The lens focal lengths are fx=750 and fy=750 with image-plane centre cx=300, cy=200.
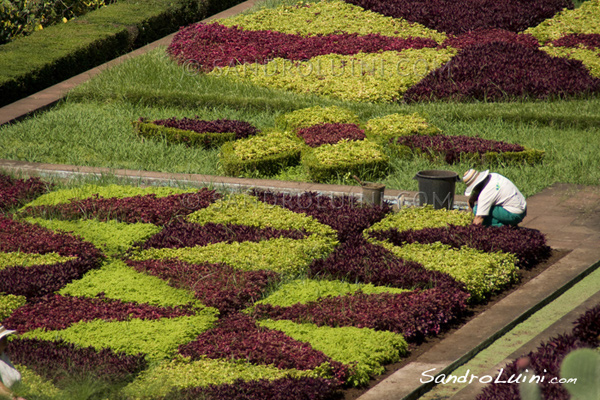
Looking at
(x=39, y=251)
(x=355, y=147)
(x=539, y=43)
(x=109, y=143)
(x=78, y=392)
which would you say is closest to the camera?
(x=78, y=392)

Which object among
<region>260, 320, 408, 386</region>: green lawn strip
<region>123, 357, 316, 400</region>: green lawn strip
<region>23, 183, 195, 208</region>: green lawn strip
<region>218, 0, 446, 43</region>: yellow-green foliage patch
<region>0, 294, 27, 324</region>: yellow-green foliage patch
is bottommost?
<region>260, 320, 408, 386</region>: green lawn strip

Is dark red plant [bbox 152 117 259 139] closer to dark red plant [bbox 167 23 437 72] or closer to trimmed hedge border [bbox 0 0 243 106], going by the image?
dark red plant [bbox 167 23 437 72]

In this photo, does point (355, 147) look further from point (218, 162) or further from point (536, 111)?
point (536, 111)

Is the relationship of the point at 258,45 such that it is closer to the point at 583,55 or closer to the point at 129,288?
the point at 583,55

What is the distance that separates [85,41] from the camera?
15117 millimetres

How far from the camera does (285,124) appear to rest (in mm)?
11148

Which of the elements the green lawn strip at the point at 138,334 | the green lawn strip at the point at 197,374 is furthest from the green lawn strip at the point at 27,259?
the green lawn strip at the point at 197,374

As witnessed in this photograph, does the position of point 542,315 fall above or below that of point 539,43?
below

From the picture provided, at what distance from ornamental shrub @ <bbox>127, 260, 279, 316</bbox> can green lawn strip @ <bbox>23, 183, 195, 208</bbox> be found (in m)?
1.74

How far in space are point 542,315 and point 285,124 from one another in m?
6.02

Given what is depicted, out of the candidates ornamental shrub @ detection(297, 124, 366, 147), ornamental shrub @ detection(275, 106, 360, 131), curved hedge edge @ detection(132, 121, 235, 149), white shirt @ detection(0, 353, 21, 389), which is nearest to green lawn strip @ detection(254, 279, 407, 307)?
white shirt @ detection(0, 353, 21, 389)

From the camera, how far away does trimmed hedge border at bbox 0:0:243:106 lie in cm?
1359

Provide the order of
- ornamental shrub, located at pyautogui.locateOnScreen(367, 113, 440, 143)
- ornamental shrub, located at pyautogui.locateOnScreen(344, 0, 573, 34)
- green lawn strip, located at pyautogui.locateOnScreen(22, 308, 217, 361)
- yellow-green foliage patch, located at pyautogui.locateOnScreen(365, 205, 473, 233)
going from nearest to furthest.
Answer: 1. green lawn strip, located at pyautogui.locateOnScreen(22, 308, 217, 361)
2. yellow-green foliage patch, located at pyautogui.locateOnScreen(365, 205, 473, 233)
3. ornamental shrub, located at pyautogui.locateOnScreen(367, 113, 440, 143)
4. ornamental shrub, located at pyautogui.locateOnScreen(344, 0, 573, 34)

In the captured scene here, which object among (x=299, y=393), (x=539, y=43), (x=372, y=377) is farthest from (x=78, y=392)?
(x=539, y=43)
